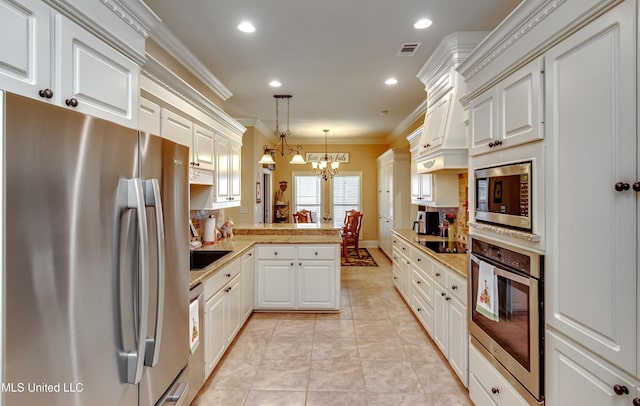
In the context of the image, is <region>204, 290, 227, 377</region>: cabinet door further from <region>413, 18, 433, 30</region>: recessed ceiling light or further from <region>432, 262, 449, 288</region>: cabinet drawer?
<region>413, 18, 433, 30</region>: recessed ceiling light

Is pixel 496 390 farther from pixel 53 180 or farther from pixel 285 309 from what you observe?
pixel 285 309

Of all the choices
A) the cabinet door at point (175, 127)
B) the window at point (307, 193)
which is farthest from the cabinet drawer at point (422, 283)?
the window at point (307, 193)

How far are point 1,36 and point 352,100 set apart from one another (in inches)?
176

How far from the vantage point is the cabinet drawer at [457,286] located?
2273 millimetres

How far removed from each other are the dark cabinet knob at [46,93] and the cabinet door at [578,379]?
2106 millimetres

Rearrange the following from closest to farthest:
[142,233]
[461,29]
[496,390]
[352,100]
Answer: [142,233] → [496,390] → [461,29] → [352,100]

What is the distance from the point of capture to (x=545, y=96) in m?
1.43

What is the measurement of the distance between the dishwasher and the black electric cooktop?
6.98 ft

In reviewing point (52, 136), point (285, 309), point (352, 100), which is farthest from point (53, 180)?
point (352, 100)

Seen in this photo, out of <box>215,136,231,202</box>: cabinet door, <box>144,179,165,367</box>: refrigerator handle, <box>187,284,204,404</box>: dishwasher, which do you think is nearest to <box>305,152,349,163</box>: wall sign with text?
<box>215,136,231,202</box>: cabinet door

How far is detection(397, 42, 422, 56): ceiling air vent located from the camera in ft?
9.98

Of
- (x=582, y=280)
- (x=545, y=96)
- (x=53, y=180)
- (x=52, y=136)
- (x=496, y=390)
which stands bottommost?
(x=496, y=390)

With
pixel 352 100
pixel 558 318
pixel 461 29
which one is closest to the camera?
pixel 558 318

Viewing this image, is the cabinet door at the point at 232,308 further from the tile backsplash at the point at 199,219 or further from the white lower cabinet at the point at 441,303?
the white lower cabinet at the point at 441,303
